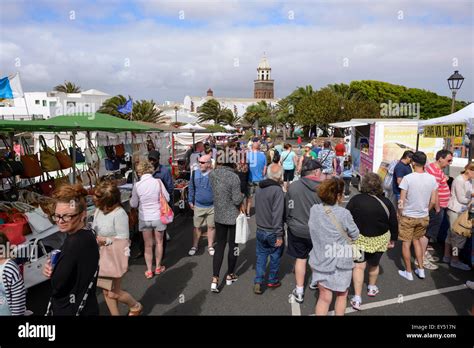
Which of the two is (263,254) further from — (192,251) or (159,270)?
(192,251)

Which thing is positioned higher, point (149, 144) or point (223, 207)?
point (149, 144)

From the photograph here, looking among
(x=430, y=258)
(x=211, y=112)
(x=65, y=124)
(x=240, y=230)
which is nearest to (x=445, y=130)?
(x=430, y=258)

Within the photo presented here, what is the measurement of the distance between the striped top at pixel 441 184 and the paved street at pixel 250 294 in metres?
1.07

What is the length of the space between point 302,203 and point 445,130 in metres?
5.05

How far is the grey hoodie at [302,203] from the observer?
4086 millimetres

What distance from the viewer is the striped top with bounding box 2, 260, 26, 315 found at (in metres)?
2.43

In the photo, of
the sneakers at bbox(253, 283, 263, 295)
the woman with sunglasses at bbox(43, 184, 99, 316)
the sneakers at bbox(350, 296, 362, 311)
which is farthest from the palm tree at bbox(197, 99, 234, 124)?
the woman with sunglasses at bbox(43, 184, 99, 316)

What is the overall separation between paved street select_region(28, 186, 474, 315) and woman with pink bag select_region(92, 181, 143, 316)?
0.72m

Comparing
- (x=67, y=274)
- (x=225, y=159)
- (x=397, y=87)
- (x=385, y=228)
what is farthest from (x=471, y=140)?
(x=397, y=87)

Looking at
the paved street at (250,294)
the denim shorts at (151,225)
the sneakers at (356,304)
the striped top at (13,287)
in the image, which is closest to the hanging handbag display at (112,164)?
the paved street at (250,294)

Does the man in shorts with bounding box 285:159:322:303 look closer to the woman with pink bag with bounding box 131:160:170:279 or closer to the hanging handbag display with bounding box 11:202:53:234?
the woman with pink bag with bounding box 131:160:170:279

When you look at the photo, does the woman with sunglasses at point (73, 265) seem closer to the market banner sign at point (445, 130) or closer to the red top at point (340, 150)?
the market banner sign at point (445, 130)

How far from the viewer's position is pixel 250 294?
4.42 m
